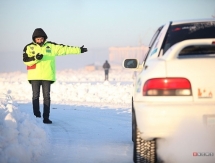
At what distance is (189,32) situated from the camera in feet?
14.1

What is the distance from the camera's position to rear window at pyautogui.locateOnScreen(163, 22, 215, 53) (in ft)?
13.8

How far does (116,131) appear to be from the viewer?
Answer: 23.1 ft

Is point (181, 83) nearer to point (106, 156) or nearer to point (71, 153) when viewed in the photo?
point (106, 156)

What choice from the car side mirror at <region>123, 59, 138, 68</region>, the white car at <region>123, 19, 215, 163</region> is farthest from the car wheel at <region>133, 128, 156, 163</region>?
the car side mirror at <region>123, 59, 138, 68</region>

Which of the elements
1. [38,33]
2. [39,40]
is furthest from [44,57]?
[38,33]

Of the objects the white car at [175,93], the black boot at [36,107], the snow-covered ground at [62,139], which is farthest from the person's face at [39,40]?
the white car at [175,93]

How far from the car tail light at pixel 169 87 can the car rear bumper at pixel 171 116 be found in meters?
0.11

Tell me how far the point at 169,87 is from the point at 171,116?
0.89ft

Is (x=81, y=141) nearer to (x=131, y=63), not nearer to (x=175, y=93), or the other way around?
(x=131, y=63)

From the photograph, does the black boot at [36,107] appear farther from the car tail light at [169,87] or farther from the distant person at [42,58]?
the car tail light at [169,87]

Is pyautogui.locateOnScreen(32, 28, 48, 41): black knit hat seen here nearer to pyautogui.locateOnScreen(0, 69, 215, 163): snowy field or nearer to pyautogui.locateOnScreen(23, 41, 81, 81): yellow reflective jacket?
pyautogui.locateOnScreen(23, 41, 81, 81): yellow reflective jacket

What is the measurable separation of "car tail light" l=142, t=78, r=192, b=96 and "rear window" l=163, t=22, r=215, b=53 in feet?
2.67

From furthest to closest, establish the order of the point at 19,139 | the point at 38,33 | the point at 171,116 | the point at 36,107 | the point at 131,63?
1. the point at 36,107
2. the point at 38,33
3. the point at 131,63
4. the point at 19,139
5. the point at 171,116

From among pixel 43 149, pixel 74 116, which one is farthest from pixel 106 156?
pixel 74 116
